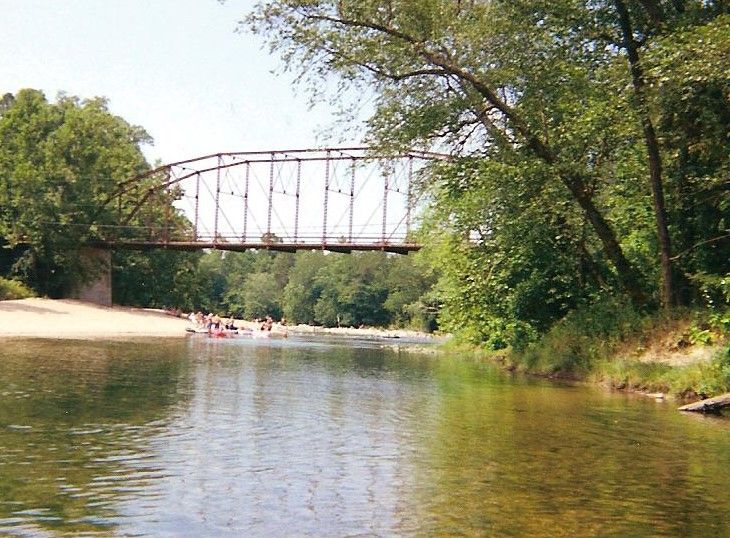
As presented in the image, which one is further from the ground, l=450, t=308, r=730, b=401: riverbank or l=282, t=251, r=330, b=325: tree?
l=282, t=251, r=330, b=325: tree

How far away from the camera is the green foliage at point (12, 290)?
58.5 metres

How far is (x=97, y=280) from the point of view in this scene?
71.6 meters

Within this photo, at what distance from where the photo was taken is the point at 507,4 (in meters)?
22.8

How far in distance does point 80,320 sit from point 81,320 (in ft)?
0.42

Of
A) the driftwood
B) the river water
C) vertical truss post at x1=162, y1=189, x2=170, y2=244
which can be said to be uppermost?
vertical truss post at x1=162, y1=189, x2=170, y2=244

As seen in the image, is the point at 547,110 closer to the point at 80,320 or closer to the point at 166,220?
the point at 80,320

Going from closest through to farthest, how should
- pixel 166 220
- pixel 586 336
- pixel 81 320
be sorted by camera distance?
pixel 586 336
pixel 81 320
pixel 166 220

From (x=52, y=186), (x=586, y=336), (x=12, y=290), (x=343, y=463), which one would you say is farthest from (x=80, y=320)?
(x=343, y=463)

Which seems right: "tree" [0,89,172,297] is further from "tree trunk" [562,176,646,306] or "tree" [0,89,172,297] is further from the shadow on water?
"tree trunk" [562,176,646,306]

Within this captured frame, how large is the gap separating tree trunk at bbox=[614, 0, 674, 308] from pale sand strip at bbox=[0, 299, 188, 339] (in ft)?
103

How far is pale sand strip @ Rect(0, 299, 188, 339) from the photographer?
1907 inches

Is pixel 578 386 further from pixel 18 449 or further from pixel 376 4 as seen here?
pixel 18 449

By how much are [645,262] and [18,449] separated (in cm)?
2075

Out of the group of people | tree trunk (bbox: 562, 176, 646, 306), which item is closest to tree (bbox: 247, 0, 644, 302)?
tree trunk (bbox: 562, 176, 646, 306)
